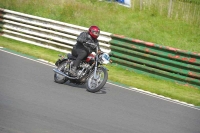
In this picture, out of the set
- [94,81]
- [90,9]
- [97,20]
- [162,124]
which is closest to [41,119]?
[162,124]

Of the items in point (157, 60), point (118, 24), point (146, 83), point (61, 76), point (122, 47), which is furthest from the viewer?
point (118, 24)

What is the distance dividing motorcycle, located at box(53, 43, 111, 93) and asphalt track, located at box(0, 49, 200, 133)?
0.21m

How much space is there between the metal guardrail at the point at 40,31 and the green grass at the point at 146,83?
0.68 meters

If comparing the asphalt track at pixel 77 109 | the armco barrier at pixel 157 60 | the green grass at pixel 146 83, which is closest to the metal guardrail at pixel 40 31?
the green grass at pixel 146 83

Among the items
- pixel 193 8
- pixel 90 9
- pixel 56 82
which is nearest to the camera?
pixel 56 82

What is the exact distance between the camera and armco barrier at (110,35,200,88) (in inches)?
602

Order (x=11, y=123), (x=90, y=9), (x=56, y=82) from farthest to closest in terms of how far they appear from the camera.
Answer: (x=90, y=9) → (x=56, y=82) → (x=11, y=123)

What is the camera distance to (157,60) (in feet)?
52.4

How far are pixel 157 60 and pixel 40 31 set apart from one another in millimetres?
5199

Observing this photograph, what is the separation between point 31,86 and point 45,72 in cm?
243

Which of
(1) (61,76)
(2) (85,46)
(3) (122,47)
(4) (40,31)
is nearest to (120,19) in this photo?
(4) (40,31)

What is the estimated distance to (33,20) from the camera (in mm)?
19406

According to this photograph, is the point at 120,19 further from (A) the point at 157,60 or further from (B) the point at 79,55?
(B) the point at 79,55

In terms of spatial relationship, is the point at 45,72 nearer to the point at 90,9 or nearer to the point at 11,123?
the point at 11,123
